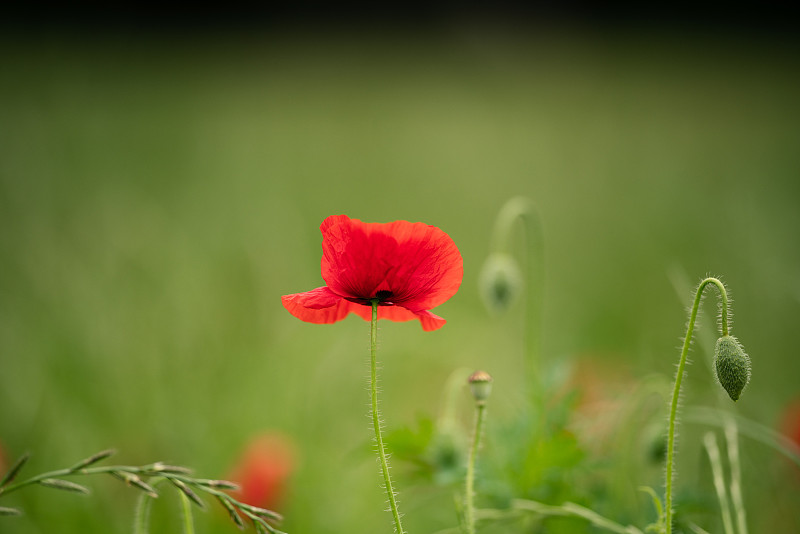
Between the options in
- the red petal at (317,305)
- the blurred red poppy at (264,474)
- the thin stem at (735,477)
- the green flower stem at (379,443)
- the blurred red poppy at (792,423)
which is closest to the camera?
the green flower stem at (379,443)

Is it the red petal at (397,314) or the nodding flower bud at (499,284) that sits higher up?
the nodding flower bud at (499,284)

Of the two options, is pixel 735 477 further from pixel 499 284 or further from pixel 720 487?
pixel 499 284

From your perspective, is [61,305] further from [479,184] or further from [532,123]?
[532,123]

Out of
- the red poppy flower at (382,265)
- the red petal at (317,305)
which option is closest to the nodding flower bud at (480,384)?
the red poppy flower at (382,265)

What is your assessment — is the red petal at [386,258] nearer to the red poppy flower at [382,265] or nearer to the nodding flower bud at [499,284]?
the red poppy flower at [382,265]

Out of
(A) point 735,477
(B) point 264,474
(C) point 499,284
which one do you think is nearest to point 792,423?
(A) point 735,477
